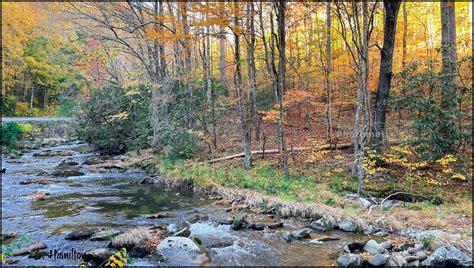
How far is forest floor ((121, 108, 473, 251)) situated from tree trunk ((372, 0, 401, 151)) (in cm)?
75

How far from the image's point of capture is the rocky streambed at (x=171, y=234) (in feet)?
18.9

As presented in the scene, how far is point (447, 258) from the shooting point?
5324 millimetres

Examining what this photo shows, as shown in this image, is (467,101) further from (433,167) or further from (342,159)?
(342,159)

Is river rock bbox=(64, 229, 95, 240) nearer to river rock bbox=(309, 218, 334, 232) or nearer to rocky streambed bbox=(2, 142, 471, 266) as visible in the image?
rocky streambed bbox=(2, 142, 471, 266)

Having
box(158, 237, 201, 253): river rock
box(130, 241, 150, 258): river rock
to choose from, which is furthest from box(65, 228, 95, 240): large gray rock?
box(158, 237, 201, 253): river rock

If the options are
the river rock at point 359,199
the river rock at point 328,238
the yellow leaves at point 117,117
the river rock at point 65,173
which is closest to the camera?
the river rock at point 328,238

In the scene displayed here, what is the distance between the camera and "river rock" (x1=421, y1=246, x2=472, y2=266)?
5273 mm

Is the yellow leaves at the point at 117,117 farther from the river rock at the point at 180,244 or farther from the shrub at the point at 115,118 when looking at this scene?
the river rock at the point at 180,244

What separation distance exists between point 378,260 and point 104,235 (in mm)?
5373

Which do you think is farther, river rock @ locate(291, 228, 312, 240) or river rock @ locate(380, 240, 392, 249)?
river rock @ locate(291, 228, 312, 240)

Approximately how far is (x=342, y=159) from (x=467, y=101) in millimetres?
4239

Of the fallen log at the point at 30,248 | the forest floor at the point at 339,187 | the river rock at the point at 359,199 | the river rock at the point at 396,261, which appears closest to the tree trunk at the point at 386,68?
the forest floor at the point at 339,187

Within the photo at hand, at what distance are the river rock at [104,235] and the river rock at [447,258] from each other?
592cm

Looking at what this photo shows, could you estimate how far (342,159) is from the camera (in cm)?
1204
